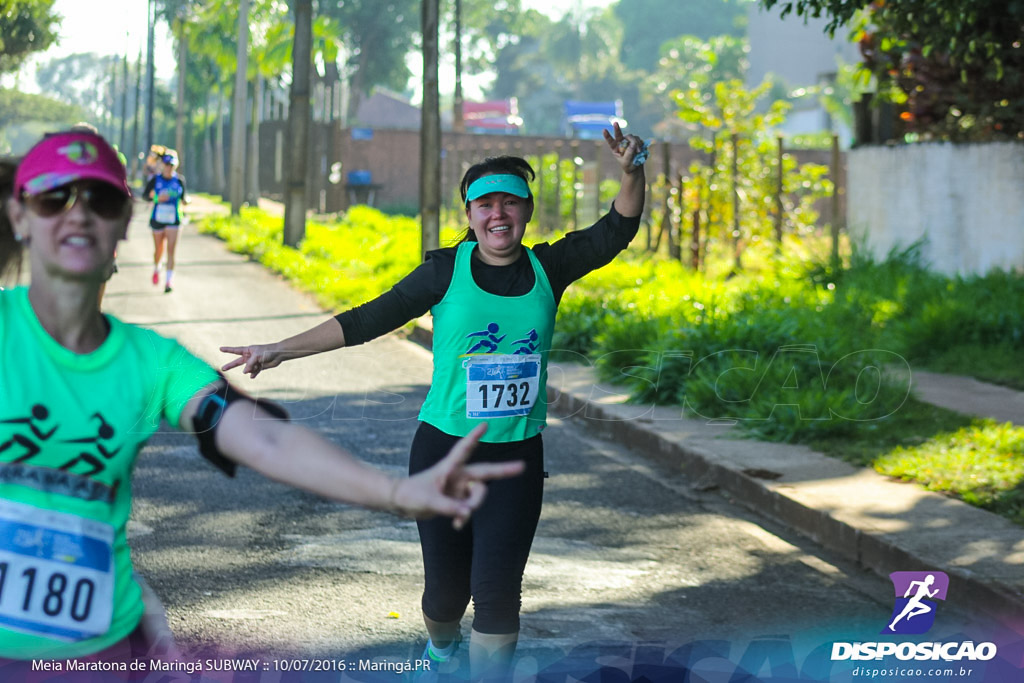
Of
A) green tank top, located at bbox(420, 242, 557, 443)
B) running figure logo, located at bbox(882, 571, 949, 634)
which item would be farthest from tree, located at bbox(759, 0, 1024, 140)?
green tank top, located at bbox(420, 242, 557, 443)

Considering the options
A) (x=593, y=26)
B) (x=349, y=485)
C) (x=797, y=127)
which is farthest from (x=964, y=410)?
(x=593, y=26)

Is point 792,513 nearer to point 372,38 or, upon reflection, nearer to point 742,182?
point 742,182

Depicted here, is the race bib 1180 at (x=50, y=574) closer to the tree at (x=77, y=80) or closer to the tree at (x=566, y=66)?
the tree at (x=566, y=66)

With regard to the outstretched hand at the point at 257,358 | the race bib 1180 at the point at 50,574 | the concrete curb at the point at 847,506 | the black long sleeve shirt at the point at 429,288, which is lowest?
the concrete curb at the point at 847,506

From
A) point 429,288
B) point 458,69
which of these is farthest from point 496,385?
point 458,69

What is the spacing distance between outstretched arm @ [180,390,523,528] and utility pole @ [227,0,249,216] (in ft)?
115

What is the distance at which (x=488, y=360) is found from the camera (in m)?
4.64

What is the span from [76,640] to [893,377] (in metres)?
9.66

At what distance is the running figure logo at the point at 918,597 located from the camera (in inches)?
250

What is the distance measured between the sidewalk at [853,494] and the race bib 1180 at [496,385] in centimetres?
262

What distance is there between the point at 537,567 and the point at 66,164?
4451 mm

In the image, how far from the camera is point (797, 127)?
9094cm

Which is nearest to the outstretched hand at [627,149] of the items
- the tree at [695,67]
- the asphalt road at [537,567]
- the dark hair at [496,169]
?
the dark hair at [496,169]

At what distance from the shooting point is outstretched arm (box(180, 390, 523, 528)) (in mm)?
2279
